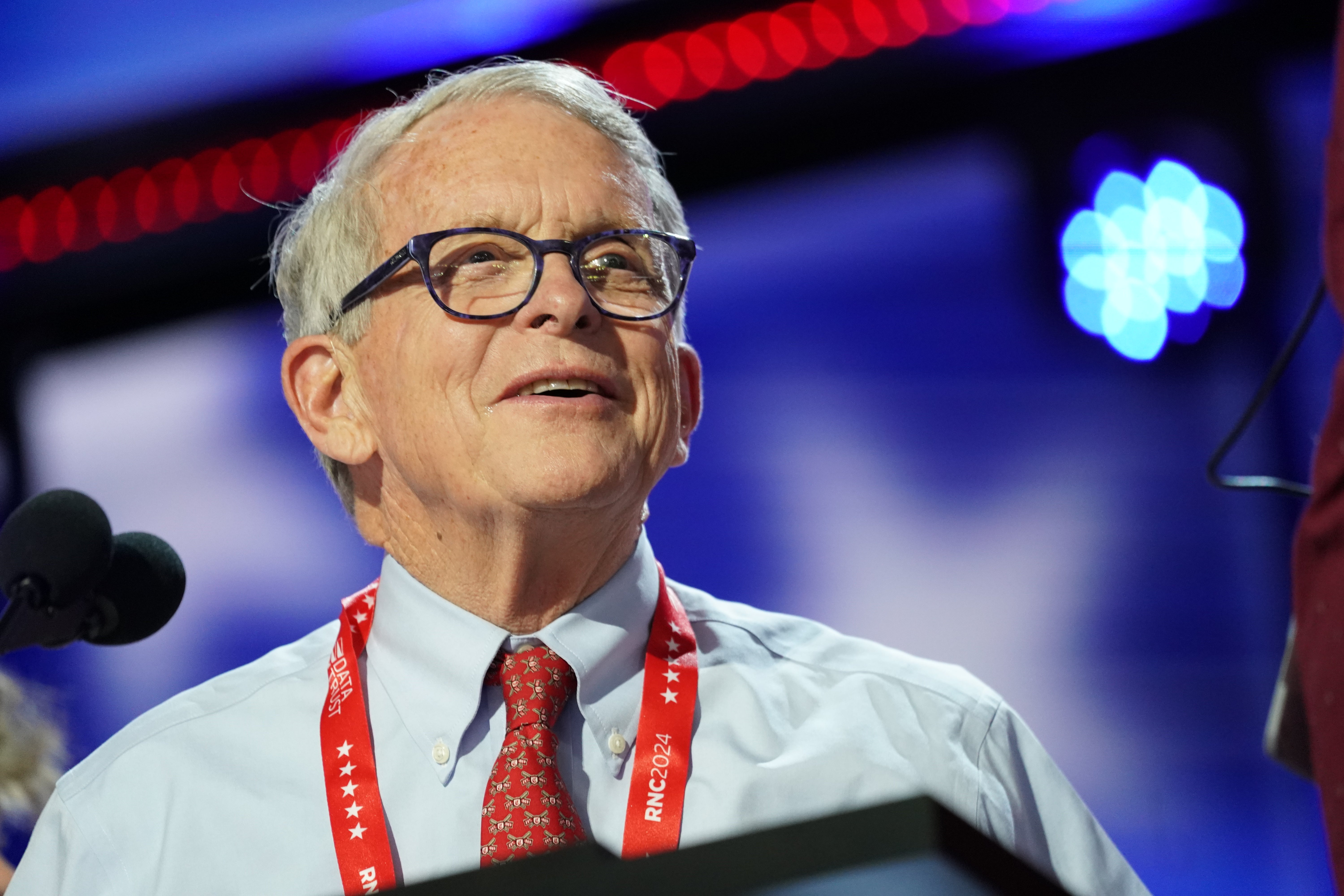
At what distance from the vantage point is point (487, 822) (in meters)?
1.43

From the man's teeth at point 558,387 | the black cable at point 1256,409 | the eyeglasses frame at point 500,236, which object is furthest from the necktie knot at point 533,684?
the black cable at point 1256,409

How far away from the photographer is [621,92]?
314cm

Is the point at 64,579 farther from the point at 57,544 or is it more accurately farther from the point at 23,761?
the point at 23,761

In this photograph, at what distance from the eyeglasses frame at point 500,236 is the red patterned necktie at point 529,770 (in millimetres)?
422

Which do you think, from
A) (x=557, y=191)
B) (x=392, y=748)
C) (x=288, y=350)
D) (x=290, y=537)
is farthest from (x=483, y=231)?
(x=290, y=537)

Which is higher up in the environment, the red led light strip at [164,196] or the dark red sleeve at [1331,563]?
the red led light strip at [164,196]

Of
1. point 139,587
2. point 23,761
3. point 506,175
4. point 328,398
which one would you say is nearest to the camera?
point 139,587

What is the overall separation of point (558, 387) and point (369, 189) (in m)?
0.42

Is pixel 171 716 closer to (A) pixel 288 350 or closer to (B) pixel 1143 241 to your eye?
(A) pixel 288 350

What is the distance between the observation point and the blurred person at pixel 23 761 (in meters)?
2.58

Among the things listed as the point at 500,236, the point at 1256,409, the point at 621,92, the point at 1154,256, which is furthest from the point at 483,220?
the point at 1154,256

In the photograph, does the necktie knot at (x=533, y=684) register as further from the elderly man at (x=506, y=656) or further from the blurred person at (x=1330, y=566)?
the blurred person at (x=1330, y=566)

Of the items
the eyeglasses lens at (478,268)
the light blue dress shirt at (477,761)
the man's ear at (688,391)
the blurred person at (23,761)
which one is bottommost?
the blurred person at (23,761)

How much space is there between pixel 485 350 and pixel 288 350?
36cm
